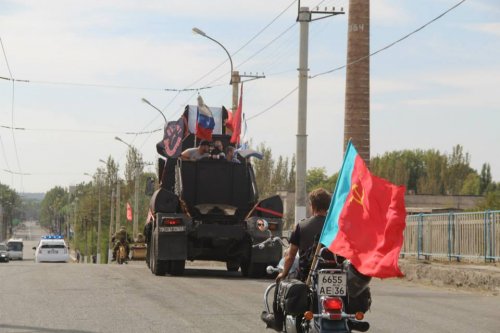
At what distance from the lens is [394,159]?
140 meters

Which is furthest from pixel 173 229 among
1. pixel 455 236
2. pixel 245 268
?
pixel 455 236

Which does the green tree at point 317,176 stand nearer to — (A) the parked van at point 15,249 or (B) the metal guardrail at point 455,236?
(A) the parked van at point 15,249

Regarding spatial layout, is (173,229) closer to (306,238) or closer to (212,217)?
(212,217)

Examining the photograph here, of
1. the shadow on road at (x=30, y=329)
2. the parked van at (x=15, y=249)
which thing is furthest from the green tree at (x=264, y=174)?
the shadow on road at (x=30, y=329)

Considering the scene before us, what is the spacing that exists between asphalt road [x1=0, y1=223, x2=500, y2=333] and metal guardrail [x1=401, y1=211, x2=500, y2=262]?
11.3 ft

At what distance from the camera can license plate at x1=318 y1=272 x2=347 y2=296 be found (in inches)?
352

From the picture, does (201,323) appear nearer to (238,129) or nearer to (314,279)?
(314,279)

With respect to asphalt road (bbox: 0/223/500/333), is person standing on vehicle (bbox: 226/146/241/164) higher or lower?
higher

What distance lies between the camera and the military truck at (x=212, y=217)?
22.5m

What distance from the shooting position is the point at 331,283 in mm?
8953

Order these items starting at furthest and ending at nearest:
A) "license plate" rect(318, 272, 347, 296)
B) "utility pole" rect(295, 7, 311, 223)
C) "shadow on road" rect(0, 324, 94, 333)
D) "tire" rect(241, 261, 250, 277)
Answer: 1. "utility pole" rect(295, 7, 311, 223)
2. "tire" rect(241, 261, 250, 277)
3. "shadow on road" rect(0, 324, 94, 333)
4. "license plate" rect(318, 272, 347, 296)

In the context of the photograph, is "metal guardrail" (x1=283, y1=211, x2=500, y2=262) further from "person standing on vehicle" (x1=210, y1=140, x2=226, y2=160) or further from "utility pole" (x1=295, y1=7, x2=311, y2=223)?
"person standing on vehicle" (x1=210, y1=140, x2=226, y2=160)

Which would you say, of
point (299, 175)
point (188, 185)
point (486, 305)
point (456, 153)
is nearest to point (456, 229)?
point (299, 175)

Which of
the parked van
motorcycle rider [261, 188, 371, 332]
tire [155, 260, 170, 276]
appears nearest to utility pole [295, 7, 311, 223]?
tire [155, 260, 170, 276]
